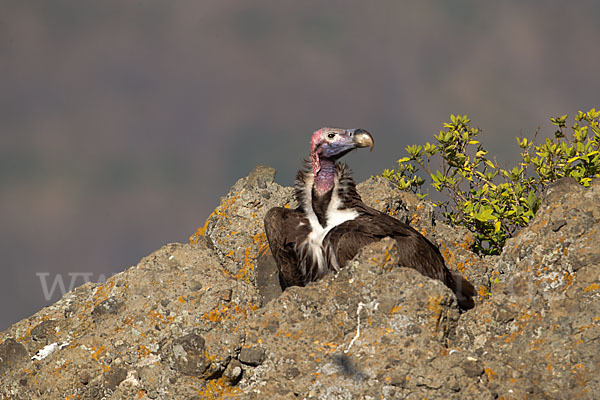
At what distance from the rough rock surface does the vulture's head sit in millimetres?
1972

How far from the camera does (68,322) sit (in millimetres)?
6637

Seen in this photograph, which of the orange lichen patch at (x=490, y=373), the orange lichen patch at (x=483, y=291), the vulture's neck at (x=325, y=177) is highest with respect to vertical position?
the vulture's neck at (x=325, y=177)

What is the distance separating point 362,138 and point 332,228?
1.26m

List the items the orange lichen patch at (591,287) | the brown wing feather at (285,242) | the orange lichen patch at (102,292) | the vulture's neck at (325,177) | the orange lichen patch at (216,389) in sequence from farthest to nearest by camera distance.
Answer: the vulture's neck at (325,177), the brown wing feather at (285,242), the orange lichen patch at (102,292), the orange lichen patch at (216,389), the orange lichen patch at (591,287)

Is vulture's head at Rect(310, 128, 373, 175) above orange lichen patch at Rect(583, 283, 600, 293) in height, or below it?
above

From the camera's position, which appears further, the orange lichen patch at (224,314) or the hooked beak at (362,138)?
the hooked beak at (362,138)

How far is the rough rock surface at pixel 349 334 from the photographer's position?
155 inches

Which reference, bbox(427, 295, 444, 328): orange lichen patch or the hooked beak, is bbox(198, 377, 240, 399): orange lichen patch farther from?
the hooked beak

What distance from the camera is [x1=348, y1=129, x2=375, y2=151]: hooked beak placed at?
291 inches

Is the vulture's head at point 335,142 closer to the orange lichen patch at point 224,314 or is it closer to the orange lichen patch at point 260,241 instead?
the orange lichen patch at point 260,241

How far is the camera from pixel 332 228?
6.80 m

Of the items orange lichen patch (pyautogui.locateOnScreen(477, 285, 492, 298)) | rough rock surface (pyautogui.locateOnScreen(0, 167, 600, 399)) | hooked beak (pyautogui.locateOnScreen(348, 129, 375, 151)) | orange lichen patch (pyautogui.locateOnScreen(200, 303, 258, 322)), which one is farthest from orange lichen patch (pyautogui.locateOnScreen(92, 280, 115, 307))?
orange lichen patch (pyautogui.locateOnScreen(477, 285, 492, 298))

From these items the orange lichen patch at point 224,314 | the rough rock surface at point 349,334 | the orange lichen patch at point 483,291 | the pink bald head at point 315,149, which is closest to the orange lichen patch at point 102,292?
the rough rock surface at point 349,334

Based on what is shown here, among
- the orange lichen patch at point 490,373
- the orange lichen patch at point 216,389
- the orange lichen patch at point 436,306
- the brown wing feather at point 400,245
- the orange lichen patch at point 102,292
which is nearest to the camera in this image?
the orange lichen patch at point 490,373
